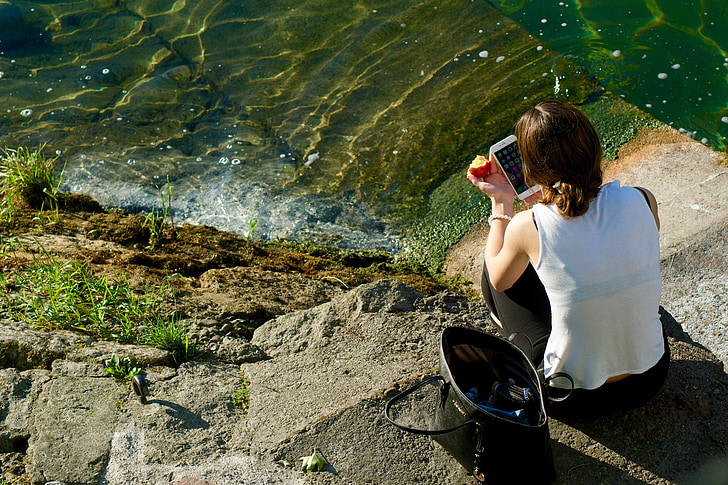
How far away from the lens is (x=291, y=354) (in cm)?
297

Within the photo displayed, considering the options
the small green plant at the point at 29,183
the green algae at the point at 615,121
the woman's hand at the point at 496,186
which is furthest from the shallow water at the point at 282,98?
the woman's hand at the point at 496,186

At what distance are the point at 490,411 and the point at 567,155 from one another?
0.95 metres

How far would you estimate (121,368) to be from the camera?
2.69 m

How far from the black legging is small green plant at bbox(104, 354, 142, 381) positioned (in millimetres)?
1734

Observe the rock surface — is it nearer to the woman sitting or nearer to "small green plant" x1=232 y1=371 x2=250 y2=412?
"small green plant" x1=232 y1=371 x2=250 y2=412

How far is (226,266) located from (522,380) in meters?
2.50

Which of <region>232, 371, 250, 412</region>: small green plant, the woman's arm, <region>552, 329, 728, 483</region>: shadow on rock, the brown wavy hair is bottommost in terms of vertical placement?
<region>552, 329, 728, 483</region>: shadow on rock

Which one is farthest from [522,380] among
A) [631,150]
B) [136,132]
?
[136,132]

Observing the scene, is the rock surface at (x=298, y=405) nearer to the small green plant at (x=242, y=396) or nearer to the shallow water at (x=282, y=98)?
the small green plant at (x=242, y=396)

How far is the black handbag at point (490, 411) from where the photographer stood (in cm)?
197

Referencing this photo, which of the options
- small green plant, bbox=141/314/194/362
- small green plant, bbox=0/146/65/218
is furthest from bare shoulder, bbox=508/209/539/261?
small green plant, bbox=0/146/65/218

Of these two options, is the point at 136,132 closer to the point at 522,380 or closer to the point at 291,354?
the point at 291,354

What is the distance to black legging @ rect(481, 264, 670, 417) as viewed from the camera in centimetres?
229

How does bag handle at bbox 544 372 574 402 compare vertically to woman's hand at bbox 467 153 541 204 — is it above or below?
below
